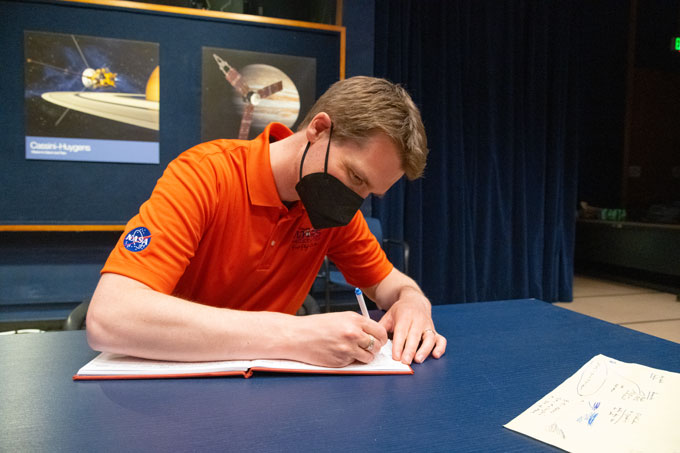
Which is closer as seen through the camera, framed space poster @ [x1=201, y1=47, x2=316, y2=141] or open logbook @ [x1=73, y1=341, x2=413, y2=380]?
open logbook @ [x1=73, y1=341, x2=413, y2=380]

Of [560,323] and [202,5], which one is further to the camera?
[202,5]

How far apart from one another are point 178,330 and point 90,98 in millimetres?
2220

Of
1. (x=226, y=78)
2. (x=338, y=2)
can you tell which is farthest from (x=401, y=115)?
(x=338, y=2)

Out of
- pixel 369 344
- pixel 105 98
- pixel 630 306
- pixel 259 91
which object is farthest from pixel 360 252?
pixel 630 306

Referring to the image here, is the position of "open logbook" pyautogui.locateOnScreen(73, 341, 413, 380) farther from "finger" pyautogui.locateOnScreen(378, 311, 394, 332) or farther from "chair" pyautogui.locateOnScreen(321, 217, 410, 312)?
"chair" pyautogui.locateOnScreen(321, 217, 410, 312)

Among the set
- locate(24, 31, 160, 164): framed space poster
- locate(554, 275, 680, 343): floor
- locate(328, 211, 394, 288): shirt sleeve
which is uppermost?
locate(24, 31, 160, 164): framed space poster

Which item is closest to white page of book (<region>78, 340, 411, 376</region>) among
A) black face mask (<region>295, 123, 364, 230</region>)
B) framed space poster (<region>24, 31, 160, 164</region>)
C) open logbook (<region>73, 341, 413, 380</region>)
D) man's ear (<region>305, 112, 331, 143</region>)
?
open logbook (<region>73, 341, 413, 380</region>)

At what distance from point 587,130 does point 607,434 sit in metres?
5.31

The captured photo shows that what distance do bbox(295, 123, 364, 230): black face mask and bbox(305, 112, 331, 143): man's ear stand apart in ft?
0.05

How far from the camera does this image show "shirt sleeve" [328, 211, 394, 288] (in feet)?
4.18

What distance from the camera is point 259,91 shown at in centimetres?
267

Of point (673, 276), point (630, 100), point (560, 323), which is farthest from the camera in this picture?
point (630, 100)

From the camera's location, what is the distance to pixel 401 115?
0.94 metres

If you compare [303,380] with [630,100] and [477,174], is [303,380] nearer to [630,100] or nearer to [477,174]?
[477,174]
